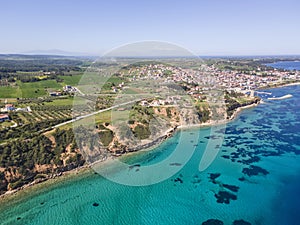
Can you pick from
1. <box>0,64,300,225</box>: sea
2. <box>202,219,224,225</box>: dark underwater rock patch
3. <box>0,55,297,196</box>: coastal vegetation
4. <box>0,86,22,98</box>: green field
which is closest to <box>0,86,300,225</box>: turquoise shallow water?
<box>0,64,300,225</box>: sea

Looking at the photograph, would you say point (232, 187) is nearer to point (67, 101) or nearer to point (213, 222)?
point (213, 222)

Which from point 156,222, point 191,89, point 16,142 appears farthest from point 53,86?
point 156,222

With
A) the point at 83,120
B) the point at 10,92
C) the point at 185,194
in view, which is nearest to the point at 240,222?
the point at 185,194

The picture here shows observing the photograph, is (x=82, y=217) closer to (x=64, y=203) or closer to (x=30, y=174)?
(x=64, y=203)

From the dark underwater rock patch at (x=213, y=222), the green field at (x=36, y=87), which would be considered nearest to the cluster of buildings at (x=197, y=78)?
the green field at (x=36, y=87)

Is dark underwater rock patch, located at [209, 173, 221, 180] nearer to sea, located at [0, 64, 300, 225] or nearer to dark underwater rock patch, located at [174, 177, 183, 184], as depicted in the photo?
sea, located at [0, 64, 300, 225]

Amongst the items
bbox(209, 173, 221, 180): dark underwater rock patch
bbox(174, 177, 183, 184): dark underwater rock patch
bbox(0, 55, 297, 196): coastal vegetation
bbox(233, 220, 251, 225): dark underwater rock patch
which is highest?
bbox(0, 55, 297, 196): coastal vegetation

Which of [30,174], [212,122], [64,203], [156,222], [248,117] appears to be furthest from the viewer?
[248,117]

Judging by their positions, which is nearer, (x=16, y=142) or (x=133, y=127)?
(x=16, y=142)
